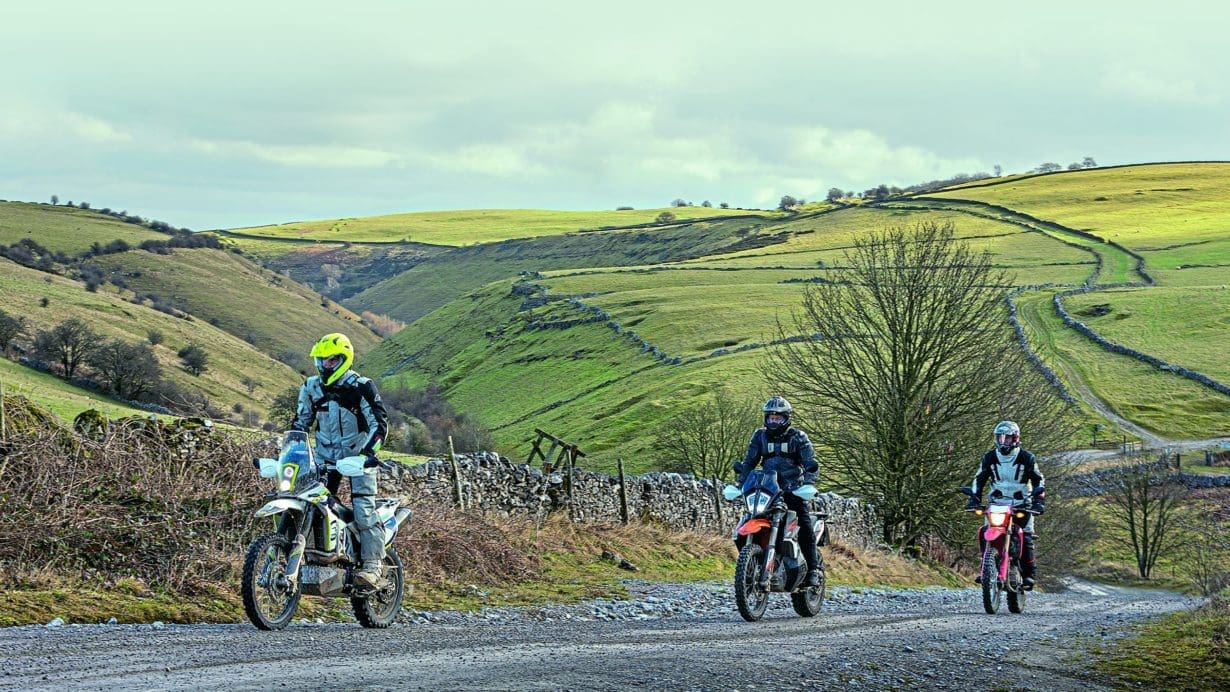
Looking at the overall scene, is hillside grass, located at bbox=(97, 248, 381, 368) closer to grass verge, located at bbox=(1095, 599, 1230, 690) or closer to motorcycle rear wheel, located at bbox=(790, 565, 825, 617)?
motorcycle rear wheel, located at bbox=(790, 565, 825, 617)

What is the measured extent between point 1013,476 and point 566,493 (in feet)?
31.3

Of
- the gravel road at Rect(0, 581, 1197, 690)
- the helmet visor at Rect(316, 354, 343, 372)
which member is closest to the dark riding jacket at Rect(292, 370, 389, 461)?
the helmet visor at Rect(316, 354, 343, 372)

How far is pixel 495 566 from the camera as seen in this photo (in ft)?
56.2

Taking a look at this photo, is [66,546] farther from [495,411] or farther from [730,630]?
[495,411]

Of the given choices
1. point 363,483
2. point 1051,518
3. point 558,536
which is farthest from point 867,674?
point 1051,518

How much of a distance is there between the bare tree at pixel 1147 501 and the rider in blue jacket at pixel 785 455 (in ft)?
162

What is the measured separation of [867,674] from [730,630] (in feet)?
11.3

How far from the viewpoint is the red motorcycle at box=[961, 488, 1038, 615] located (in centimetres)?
1647

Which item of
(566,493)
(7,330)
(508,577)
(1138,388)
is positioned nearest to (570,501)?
(566,493)

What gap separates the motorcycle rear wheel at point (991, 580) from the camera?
16.4 meters

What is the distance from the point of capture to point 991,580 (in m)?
16.4

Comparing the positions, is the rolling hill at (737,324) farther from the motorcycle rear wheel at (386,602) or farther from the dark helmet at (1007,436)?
the motorcycle rear wheel at (386,602)

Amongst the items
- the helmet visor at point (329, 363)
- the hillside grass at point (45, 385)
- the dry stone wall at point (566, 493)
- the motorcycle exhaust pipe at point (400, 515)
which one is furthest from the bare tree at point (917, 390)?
the helmet visor at point (329, 363)

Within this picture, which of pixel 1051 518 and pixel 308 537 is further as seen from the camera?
pixel 1051 518
